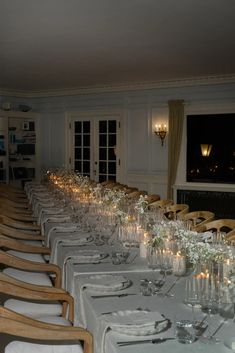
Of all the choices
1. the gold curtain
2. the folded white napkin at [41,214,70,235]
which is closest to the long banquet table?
the folded white napkin at [41,214,70,235]

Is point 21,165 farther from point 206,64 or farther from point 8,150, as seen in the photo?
point 206,64

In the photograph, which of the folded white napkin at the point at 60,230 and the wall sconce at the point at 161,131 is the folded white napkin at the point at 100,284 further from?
the wall sconce at the point at 161,131

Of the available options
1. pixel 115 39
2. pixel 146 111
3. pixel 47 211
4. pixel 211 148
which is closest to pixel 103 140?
pixel 146 111

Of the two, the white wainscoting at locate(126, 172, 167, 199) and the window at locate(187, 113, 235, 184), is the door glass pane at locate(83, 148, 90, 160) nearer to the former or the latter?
the white wainscoting at locate(126, 172, 167, 199)

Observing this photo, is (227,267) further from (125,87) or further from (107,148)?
(107,148)

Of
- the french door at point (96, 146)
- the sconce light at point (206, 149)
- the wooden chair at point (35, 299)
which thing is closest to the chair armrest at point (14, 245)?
the wooden chair at point (35, 299)

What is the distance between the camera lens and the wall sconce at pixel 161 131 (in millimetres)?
10078

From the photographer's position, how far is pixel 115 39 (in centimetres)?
607

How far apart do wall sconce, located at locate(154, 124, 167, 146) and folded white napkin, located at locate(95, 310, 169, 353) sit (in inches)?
320

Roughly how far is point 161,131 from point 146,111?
2.13 feet

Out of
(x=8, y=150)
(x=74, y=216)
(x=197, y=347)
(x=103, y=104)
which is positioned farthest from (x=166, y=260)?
(x=8, y=150)

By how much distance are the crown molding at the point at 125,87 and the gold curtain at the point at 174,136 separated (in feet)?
1.42

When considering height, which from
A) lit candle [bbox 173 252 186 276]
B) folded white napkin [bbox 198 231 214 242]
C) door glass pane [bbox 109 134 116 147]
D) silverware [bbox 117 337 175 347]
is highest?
door glass pane [bbox 109 134 116 147]

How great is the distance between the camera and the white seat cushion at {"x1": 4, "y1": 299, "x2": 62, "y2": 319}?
9.53 feet
